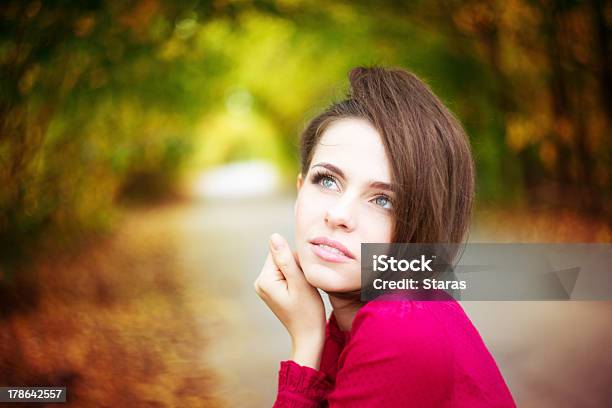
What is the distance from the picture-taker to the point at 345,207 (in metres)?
0.96

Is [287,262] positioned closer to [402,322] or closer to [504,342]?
[402,322]

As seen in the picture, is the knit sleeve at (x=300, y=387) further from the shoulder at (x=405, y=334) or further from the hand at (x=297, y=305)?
the shoulder at (x=405, y=334)

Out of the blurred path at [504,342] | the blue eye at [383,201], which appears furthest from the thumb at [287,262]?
the blurred path at [504,342]

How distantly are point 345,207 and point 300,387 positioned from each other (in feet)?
1.06

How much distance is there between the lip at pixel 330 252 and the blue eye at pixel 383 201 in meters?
0.10

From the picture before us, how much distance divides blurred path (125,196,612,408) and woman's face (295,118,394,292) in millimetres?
1553

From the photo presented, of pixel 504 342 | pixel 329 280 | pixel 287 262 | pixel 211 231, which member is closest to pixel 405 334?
pixel 329 280

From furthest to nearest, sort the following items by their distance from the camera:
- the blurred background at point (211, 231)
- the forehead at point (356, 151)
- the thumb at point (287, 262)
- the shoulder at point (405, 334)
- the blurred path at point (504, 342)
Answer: the blurred background at point (211, 231) → the blurred path at point (504, 342) → the thumb at point (287, 262) → the forehead at point (356, 151) → the shoulder at point (405, 334)

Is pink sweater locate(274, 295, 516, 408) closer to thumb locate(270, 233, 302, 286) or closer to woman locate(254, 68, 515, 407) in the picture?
woman locate(254, 68, 515, 407)

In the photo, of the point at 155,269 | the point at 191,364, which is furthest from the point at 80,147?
the point at 191,364

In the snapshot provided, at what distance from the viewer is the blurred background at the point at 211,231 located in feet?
8.52

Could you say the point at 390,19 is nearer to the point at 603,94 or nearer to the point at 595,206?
the point at 603,94

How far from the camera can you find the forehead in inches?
37.7

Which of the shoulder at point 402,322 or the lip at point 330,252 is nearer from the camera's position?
the shoulder at point 402,322
